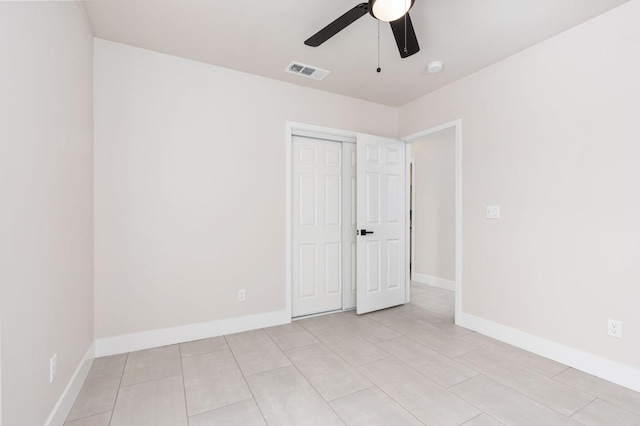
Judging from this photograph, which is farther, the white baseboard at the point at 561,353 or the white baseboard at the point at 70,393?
the white baseboard at the point at 561,353

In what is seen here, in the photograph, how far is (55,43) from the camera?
5.62ft

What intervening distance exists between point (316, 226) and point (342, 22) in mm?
2249

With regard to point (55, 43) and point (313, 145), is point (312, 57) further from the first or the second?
point (55, 43)

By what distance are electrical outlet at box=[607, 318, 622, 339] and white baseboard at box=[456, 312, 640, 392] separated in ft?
0.64

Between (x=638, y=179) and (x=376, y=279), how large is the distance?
2451 mm

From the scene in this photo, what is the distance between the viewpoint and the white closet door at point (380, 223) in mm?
3645

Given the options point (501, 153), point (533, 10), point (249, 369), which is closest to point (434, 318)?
point (501, 153)

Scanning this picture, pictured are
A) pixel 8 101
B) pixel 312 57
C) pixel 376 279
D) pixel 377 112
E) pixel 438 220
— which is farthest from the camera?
pixel 438 220

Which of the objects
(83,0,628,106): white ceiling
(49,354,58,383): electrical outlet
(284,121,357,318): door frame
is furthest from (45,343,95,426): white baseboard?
(83,0,628,106): white ceiling

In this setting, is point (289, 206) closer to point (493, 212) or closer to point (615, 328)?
point (493, 212)

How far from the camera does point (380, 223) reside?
12.5 ft

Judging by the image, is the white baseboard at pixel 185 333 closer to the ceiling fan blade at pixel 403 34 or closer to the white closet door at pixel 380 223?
the white closet door at pixel 380 223

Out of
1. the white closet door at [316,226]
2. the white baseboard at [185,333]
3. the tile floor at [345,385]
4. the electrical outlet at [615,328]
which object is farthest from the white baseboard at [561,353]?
the white baseboard at [185,333]

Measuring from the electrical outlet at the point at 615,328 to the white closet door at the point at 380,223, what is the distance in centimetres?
205
